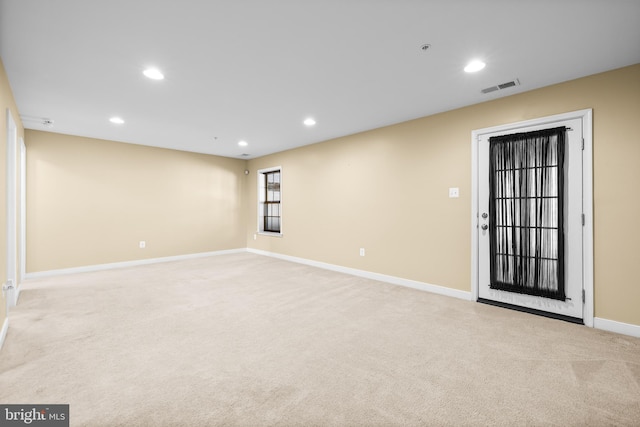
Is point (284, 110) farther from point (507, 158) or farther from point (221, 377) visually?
point (221, 377)

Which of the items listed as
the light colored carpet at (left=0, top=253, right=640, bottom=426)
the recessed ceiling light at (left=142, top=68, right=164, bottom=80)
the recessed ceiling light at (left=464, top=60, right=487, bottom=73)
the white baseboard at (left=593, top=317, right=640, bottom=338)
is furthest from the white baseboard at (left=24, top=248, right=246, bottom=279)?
the white baseboard at (left=593, top=317, right=640, bottom=338)

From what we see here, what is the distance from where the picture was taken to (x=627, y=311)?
2.59 meters

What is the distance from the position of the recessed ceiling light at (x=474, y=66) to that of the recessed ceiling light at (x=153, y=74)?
2.86m

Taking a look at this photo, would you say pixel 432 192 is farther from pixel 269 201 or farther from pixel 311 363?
pixel 269 201

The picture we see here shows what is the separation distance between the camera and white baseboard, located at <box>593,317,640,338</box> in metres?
2.55

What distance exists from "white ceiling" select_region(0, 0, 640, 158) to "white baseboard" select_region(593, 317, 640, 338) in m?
2.34

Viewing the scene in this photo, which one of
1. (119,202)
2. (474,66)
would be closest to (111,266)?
(119,202)

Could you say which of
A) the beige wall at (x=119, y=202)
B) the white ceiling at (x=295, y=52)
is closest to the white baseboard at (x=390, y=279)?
the beige wall at (x=119, y=202)

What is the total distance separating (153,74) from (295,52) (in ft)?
4.70

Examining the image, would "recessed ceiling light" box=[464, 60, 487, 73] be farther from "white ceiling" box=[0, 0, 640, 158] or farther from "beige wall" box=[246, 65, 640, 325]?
"beige wall" box=[246, 65, 640, 325]

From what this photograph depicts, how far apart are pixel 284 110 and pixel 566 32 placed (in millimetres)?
2823

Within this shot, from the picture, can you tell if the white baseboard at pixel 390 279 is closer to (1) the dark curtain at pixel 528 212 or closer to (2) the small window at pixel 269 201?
(1) the dark curtain at pixel 528 212

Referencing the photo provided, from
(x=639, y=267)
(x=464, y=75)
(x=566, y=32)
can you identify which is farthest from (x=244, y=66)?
Answer: (x=639, y=267)

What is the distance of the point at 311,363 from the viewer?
6.97ft
